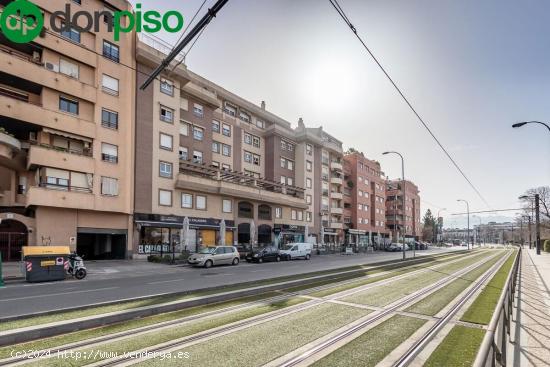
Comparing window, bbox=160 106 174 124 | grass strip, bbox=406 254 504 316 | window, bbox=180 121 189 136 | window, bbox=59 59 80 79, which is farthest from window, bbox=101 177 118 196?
grass strip, bbox=406 254 504 316

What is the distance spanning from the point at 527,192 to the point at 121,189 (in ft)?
261

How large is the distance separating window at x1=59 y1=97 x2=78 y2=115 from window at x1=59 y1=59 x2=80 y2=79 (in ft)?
6.32

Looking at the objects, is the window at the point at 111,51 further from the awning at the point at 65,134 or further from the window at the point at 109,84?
the awning at the point at 65,134

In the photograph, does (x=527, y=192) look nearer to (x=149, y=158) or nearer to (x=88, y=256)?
(x=149, y=158)

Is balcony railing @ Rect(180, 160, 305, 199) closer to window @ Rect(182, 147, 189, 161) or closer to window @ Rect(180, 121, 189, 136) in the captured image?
window @ Rect(182, 147, 189, 161)

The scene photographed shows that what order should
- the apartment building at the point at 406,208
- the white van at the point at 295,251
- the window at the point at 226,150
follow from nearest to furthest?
the white van at the point at 295,251, the window at the point at 226,150, the apartment building at the point at 406,208

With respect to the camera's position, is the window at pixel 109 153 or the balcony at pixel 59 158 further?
the window at pixel 109 153

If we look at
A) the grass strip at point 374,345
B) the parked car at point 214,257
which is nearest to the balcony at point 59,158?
the parked car at point 214,257

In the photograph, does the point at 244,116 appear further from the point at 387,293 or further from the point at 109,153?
the point at 387,293

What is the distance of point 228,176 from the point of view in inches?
1439

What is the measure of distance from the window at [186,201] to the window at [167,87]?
996 cm

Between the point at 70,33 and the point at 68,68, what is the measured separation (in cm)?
282

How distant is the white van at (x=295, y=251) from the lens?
30641 mm

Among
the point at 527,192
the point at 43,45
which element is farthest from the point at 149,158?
the point at 527,192
